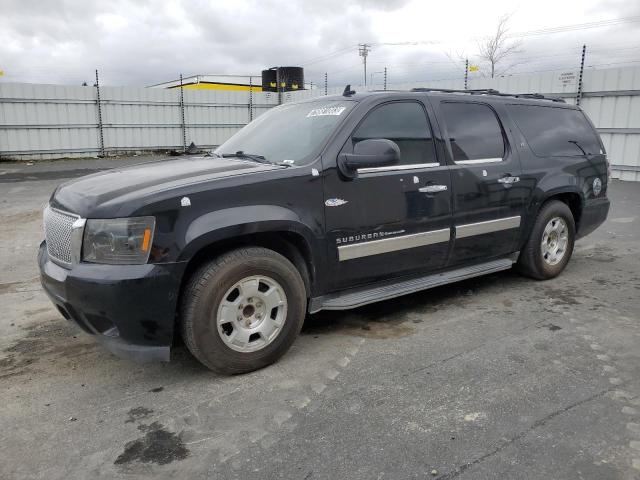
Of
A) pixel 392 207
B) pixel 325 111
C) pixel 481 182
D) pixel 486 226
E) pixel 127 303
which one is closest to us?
pixel 127 303

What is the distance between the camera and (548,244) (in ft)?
17.5

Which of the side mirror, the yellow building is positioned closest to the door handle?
the side mirror

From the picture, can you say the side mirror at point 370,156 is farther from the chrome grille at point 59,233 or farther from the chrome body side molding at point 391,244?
the chrome grille at point 59,233

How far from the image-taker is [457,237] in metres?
4.37

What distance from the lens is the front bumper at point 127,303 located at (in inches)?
114

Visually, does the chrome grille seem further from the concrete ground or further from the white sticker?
the white sticker

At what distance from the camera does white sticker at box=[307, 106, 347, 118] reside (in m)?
3.95

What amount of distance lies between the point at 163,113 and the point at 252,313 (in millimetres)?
19863

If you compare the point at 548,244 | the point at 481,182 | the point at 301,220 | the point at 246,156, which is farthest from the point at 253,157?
the point at 548,244

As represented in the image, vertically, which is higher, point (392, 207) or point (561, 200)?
point (392, 207)

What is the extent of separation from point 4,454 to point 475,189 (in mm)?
3738

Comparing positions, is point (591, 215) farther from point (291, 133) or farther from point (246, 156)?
point (246, 156)

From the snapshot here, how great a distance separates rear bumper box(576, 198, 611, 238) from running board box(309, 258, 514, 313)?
1.42 m

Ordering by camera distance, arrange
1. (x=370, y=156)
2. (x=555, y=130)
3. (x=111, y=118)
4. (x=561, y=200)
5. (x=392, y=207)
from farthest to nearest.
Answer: (x=111, y=118), (x=561, y=200), (x=555, y=130), (x=392, y=207), (x=370, y=156)
